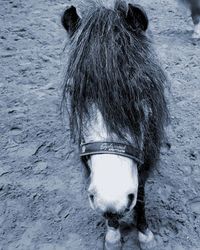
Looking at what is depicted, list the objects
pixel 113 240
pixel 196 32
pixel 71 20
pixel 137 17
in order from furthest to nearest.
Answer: pixel 196 32 < pixel 113 240 < pixel 71 20 < pixel 137 17

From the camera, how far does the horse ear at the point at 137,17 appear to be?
1.62 metres

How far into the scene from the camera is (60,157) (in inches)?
114

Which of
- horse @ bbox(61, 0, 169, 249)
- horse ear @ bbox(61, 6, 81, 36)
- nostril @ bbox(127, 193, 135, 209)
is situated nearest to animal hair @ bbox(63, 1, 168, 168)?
horse @ bbox(61, 0, 169, 249)

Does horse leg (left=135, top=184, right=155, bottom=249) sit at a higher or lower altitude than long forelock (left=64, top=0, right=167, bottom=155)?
lower

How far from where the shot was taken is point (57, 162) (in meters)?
2.85

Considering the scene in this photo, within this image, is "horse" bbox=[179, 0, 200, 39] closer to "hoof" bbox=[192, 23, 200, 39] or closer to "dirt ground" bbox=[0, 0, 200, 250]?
"hoof" bbox=[192, 23, 200, 39]

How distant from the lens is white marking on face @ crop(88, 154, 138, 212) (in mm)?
1466

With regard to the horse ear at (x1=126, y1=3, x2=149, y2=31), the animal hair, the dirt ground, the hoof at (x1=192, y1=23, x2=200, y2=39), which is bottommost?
the dirt ground

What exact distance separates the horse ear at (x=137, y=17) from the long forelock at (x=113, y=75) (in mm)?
30

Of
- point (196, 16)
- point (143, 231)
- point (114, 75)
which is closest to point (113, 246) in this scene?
point (143, 231)

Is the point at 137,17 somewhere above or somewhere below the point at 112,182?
above

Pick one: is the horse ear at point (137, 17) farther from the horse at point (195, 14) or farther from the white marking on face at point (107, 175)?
the horse at point (195, 14)

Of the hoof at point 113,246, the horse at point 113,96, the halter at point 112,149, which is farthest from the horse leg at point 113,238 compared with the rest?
the halter at point 112,149

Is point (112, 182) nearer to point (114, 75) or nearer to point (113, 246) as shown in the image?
point (114, 75)
